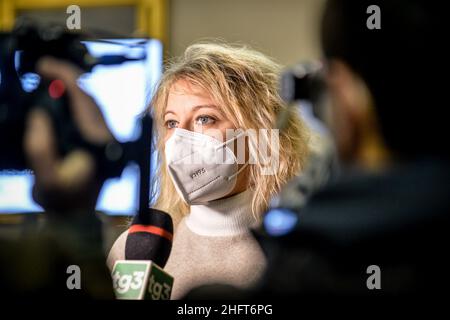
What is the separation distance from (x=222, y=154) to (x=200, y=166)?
0.06 m

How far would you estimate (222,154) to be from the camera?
6.47ft

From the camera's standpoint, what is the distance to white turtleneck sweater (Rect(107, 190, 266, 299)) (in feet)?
6.38

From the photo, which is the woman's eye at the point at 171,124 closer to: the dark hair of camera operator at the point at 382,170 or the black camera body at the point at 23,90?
the black camera body at the point at 23,90

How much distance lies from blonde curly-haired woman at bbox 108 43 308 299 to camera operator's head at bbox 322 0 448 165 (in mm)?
137

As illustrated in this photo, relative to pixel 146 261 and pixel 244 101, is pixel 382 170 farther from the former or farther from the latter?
pixel 146 261

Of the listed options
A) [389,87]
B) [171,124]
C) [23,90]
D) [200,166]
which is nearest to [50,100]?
[23,90]

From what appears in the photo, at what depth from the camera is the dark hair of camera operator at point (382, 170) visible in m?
1.83

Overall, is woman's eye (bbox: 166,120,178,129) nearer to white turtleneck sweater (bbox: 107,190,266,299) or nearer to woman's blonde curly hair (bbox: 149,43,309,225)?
woman's blonde curly hair (bbox: 149,43,309,225)

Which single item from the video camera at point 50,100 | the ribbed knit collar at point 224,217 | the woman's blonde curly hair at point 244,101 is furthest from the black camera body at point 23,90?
the ribbed knit collar at point 224,217

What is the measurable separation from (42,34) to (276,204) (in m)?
0.76

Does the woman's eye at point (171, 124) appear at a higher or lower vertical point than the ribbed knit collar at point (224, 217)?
higher

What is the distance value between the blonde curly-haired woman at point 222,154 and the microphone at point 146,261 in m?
0.02
